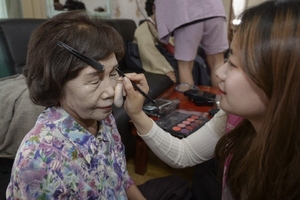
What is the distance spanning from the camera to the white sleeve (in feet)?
3.18

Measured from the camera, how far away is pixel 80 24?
0.67m

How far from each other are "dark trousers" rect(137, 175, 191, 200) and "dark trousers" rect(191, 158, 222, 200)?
4 centimetres

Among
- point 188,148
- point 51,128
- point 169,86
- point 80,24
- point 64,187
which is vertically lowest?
point 169,86

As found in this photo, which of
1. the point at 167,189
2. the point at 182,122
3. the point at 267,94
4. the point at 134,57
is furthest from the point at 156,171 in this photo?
the point at 267,94

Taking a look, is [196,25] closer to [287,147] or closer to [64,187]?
[287,147]

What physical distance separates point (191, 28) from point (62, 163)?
1.50 metres

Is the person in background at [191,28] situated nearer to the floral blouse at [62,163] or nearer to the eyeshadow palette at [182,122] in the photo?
the eyeshadow palette at [182,122]

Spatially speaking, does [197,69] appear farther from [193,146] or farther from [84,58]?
[84,58]

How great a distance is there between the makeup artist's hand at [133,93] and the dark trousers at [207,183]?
51 cm

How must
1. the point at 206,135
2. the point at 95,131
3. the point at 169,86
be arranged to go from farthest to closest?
1. the point at 169,86
2. the point at 206,135
3. the point at 95,131

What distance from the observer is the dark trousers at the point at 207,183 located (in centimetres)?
115

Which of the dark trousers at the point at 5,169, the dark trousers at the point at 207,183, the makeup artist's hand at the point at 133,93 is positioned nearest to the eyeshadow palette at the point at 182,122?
the dark trousers at the point at 207,183

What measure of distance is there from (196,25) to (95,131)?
134cm

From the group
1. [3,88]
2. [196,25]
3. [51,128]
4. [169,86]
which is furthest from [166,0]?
[51,128]
